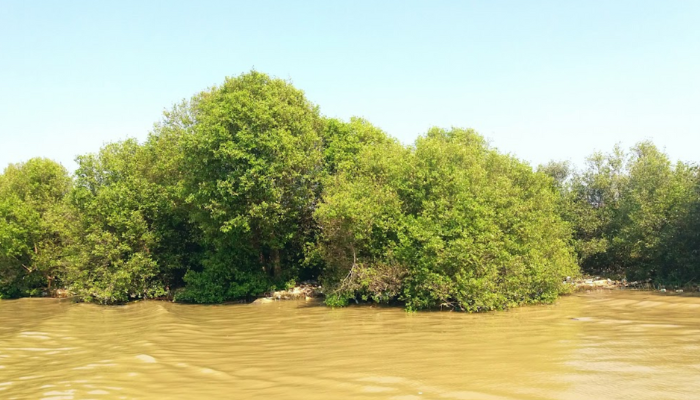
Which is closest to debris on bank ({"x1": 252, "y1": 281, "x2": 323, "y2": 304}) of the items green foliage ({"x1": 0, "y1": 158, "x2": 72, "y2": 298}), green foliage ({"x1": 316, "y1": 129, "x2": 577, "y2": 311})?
green foliage ({"x1": 316, "y1": 129, "x2": 577, "y2": 311})

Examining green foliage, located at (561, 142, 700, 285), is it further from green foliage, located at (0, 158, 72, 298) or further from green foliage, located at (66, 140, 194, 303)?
green foliage, located at (0, 158, 72, 298)

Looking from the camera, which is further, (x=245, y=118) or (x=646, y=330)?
(x=245, y=118)

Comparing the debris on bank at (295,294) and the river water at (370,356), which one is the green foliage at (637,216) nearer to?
the river water at (370,356)

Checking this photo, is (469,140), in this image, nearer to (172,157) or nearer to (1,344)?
(172,157)

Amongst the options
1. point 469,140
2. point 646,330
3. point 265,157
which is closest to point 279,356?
point 646,330

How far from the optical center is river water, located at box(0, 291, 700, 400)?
730 centimetres

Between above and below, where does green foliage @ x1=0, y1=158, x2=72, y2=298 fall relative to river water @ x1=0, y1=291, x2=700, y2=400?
above

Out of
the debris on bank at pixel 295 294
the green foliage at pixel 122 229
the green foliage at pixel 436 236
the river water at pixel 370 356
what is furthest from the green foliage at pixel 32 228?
the green foliage at pixel 436 236

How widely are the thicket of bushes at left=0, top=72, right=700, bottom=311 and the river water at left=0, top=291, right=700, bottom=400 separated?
2836 mm

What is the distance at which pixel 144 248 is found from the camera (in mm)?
26875

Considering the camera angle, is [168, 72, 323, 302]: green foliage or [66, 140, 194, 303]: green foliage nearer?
[168, 72, 323, 302]: green foliage

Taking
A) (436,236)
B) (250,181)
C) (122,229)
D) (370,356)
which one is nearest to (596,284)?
(436,236)

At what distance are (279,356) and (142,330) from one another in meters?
7.12

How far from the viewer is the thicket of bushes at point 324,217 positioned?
19.6 m
